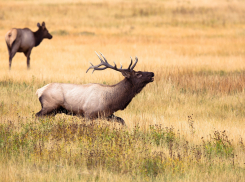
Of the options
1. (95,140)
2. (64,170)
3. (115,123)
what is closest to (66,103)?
(115,123)

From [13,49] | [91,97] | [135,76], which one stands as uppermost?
[13,49]

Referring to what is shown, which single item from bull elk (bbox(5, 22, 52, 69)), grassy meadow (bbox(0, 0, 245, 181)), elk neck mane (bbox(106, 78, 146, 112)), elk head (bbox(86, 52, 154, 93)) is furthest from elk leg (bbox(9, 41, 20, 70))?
elk neck mane (bbox(106, 78, 146, 112))

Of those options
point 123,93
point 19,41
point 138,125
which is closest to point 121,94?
point 123,93

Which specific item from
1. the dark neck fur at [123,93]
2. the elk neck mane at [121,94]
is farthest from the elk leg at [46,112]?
the dark neck fur at [123,93]

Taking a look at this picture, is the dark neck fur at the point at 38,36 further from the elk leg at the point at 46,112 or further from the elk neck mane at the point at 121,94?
the elk neck mane at the point at 121,94

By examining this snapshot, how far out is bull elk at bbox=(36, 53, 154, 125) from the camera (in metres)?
8.39

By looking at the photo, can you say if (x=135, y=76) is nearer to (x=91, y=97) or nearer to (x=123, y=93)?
(x=123, y=93)

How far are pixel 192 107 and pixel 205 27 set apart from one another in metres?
30.1

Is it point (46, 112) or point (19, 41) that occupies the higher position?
point (19, 41)

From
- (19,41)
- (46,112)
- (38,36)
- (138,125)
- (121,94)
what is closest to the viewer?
(138,125)

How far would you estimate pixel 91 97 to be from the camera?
841cm

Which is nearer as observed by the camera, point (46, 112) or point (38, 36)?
point (46, 112)

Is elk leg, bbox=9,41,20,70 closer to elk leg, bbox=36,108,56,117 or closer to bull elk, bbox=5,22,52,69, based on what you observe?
bull elk, bbox=5,22,52,69

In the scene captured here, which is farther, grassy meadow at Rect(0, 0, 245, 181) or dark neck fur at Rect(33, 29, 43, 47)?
dark neck fur at Rect(33, 29, 43, 47)
